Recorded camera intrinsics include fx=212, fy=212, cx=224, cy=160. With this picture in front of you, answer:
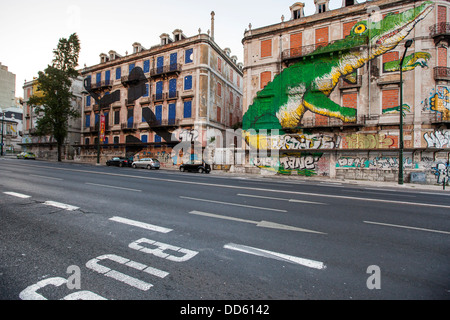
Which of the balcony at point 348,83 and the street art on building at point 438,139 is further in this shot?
the balcony at point 348,83

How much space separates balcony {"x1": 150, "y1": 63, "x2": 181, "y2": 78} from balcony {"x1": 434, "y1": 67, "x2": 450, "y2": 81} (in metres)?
26.7

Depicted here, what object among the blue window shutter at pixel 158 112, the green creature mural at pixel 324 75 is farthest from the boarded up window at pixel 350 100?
the blue window shutter at pixel 158 112

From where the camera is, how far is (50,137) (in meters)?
40.3

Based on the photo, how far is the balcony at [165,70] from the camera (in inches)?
1121

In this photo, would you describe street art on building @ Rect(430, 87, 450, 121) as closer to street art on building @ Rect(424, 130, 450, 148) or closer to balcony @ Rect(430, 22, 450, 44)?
street art on building @ Rect(424, 130, 450, 148)

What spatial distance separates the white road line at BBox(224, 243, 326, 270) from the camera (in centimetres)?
312

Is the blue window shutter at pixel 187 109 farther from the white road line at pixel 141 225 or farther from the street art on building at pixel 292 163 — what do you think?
the white road line at pixel 141 225

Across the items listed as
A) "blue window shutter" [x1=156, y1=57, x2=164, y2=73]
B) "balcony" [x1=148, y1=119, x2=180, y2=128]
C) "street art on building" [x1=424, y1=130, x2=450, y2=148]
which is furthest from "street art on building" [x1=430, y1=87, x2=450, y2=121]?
"blue window shutter" [x1=156, y1=57, x2=164, y2=73]

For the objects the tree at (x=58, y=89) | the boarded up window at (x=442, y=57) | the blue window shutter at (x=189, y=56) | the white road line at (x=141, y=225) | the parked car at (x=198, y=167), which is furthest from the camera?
the tree at (x=58, y=89)

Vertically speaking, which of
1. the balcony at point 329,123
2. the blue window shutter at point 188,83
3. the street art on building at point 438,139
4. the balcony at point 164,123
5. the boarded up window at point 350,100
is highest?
the blue window shutter at point 188,83

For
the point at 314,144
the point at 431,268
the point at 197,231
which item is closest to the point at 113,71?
the point at 314,144

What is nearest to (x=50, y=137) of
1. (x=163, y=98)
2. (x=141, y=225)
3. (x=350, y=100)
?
(x=163, y=98)

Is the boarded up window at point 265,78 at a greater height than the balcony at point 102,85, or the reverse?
the balcony at point 102,85

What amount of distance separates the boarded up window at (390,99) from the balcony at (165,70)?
23485 mm
